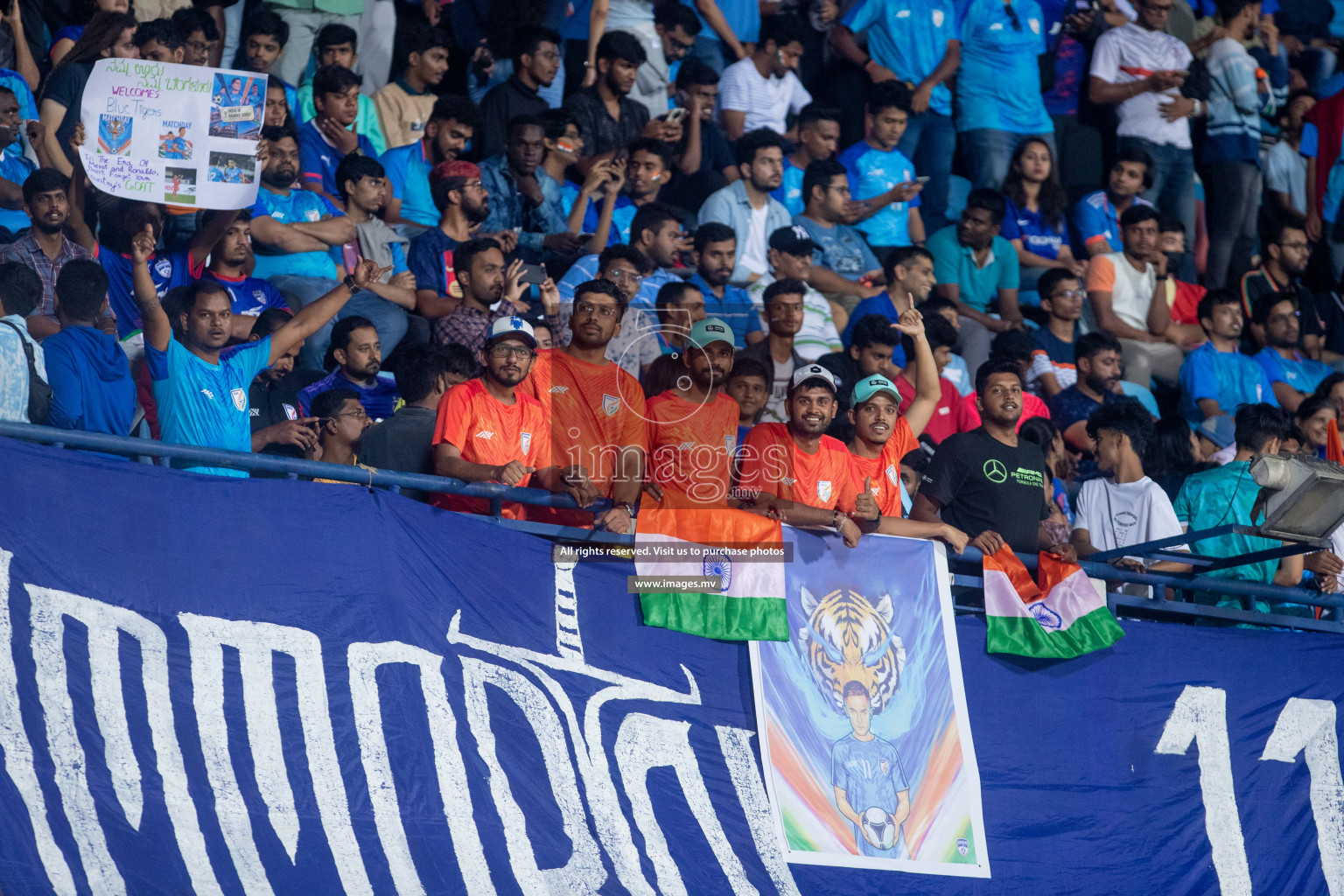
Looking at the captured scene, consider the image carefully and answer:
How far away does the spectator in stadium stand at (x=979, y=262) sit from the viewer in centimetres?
1168

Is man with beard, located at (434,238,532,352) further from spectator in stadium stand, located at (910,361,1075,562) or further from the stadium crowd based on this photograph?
spectator in stadium stand, located at (910,361,1075,562)

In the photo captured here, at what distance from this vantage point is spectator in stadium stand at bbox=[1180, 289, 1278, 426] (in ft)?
37.3

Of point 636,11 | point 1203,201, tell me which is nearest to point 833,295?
point 636,11

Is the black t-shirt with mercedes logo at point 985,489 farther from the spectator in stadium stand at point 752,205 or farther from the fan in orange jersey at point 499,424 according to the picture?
the spectator in stadium stand at point 752,205

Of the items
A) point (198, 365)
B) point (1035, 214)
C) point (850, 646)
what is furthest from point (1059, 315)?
point (198, 365)

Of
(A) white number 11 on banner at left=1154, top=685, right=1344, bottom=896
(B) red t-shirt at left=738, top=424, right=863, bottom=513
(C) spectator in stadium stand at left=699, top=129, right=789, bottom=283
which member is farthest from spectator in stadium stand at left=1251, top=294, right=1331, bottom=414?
(B) red t-shirt at left=738, top=424, right=863, bottom=513

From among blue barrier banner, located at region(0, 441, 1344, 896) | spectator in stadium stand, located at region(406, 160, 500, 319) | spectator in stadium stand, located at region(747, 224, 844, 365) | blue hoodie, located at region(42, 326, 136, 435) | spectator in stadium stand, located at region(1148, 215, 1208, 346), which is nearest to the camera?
blue barrier banner, located at region(0, 441, 1344, 896)

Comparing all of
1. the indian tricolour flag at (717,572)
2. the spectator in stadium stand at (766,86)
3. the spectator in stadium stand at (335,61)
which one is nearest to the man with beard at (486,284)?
the spectator in stadium stand at (335,61)

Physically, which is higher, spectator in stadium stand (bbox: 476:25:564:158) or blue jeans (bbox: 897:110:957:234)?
spectator in stadium stand (bbox: 476:25:564:158)

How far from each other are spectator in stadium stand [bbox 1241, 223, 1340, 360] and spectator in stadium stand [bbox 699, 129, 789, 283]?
4138 millimetres

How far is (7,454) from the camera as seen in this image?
598 centimetres

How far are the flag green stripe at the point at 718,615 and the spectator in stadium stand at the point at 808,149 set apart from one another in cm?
530

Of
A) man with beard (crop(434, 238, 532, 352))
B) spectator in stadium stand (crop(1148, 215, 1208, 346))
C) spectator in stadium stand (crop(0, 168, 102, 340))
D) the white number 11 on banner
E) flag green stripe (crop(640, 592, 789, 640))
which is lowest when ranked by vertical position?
the white number 11 on banner

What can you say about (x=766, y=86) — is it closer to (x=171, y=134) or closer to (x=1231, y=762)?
(x=171, y=134)
